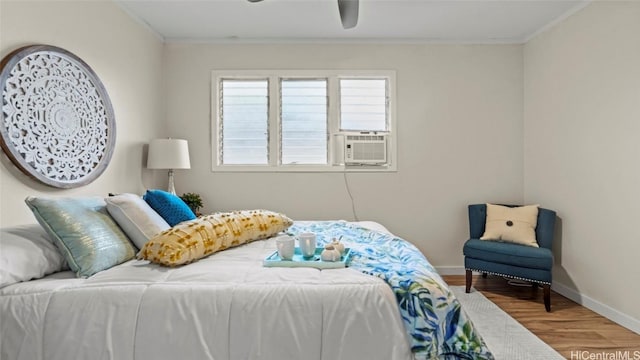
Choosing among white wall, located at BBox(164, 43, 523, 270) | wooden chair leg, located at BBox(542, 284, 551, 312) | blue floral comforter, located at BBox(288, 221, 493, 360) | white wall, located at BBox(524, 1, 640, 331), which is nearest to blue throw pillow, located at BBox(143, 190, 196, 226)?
blue floral comforter, located at BBox(288, 221, 493, 360)

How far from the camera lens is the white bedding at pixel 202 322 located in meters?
1.31

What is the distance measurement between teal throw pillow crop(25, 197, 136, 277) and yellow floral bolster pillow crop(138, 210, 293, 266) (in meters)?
0.15

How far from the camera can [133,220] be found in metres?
1.89

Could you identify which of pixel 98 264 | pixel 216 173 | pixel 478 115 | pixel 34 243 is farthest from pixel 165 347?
pixel 478 115

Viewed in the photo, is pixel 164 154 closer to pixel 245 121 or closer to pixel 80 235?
pixel 245 121

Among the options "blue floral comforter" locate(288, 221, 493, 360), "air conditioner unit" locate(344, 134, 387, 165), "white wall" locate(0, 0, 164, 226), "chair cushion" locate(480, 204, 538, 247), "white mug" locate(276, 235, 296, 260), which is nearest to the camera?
"blue floral comforter" locate(288, 221, 493, 360)

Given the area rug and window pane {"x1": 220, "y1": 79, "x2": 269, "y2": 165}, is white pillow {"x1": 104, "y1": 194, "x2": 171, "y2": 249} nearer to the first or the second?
the area rug

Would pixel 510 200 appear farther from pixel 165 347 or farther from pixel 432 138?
pixel 165 347

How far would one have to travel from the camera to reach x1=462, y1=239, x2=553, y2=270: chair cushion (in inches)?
114

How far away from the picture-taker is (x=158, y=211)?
2.23m

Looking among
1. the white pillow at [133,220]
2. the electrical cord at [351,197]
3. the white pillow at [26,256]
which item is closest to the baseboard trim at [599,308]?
the electrical cord at [351,197]

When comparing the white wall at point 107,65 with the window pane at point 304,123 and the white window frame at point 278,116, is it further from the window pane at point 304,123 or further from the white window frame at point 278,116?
the window pane at point 304,123

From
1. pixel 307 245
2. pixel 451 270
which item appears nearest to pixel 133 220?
pixel 307 245

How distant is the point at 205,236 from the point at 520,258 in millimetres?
2658
